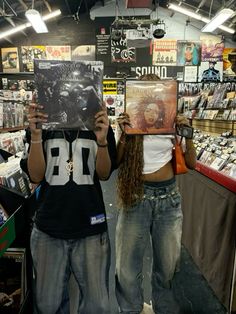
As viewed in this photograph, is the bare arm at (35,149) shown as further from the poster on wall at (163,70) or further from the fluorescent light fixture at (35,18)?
the poster on wall at (163,70)

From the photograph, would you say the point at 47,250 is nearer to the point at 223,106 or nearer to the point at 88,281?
the point at 88,281

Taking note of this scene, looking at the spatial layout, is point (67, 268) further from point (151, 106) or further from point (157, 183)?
point (151, 106)

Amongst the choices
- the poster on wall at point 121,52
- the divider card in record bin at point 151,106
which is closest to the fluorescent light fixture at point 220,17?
the poster on wall at point 121,52

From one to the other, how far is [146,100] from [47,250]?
3.01ft

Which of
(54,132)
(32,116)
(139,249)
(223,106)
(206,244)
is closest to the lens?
(32,116)

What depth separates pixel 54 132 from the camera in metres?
1.45

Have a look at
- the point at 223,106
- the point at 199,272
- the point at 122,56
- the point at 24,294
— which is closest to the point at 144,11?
the point at 122,56

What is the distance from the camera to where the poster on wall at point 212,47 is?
38.3ft

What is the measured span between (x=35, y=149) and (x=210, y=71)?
11.4 meters

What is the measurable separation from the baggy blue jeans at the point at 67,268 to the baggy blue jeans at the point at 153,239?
346 mm

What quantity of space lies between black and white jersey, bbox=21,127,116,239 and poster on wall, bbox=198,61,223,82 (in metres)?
11.0

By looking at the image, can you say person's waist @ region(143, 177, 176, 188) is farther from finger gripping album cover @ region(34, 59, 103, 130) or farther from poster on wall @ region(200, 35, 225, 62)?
poster on wall @ region(200, 35, 225, 62)

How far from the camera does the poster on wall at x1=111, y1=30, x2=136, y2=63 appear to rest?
11.4 meters

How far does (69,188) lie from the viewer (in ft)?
4.68
